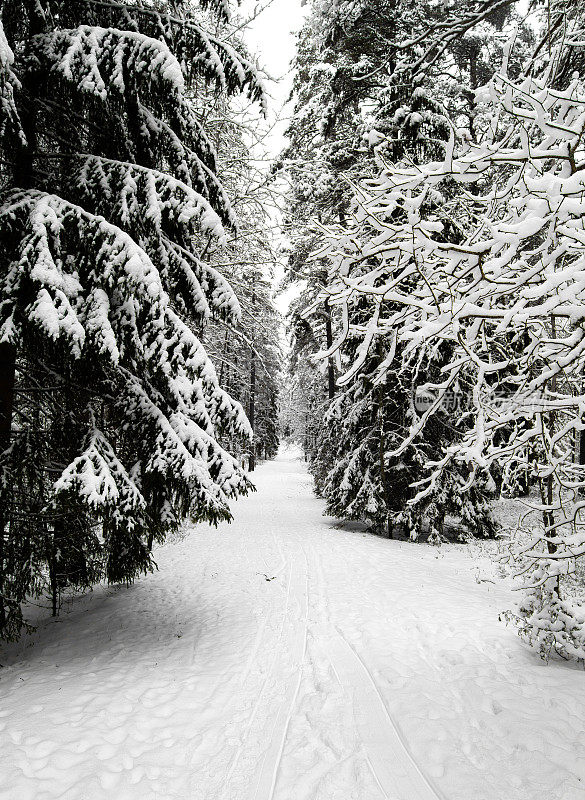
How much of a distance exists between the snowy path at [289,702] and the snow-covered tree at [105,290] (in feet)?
3.87

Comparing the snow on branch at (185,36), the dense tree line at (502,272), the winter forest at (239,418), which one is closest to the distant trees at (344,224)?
the winter forest at (239,418)

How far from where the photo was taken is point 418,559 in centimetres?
1027

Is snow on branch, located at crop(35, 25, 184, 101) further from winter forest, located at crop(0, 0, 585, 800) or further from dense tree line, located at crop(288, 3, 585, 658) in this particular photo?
dense tree line, located at crop(288, 3, 585, 658)

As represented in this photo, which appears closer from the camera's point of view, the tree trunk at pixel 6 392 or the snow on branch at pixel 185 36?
the tree trunk at pixel 6 392

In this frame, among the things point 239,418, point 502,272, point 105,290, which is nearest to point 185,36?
point 105,290

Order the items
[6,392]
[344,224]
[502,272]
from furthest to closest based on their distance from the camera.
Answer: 1. [344,224]
2. [6,392]
3. [502,272]

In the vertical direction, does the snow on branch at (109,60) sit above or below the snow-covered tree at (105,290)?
above

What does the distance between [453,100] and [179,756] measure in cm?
1346

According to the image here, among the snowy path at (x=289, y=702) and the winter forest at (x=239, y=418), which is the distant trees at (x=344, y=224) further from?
the snowy path at (x=289, y=702)

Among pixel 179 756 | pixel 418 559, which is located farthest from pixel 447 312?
pixel 418 559

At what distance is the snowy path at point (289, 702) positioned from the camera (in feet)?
10.8

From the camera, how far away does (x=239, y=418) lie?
6074mm

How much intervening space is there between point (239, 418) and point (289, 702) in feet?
10.9

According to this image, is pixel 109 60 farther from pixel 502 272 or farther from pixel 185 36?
pixel 502 272
